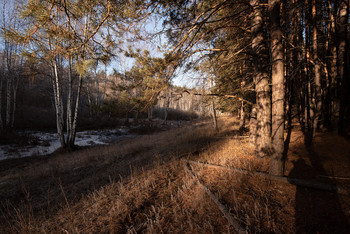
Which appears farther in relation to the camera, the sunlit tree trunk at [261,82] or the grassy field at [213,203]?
Answer: the sunlit tree trunk at [261,82]

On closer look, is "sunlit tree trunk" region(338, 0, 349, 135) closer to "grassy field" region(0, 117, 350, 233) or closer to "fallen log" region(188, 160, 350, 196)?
"grassy field" region(0, 117, 350, 233)

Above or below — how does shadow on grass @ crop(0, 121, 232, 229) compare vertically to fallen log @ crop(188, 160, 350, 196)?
below

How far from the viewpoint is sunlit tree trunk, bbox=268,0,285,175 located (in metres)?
2.75

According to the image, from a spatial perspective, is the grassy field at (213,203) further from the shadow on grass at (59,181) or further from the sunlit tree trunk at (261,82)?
the sunlit tree trunk at (261,82)

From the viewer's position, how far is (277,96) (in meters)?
2.77

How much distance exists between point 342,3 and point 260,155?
575 cm

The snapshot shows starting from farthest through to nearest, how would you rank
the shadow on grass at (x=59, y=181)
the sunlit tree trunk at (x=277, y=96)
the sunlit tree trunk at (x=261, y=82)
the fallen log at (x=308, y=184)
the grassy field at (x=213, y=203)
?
the sunlit tree trunk at (x=261, y=82) < the shadow on grass at (x=59, y=181) < the sunlit tree trunk at (x=277, y=96) < the fallen log at (x=308, y=184) < the grassy field at (x=213, y=203)

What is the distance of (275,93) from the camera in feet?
9.13

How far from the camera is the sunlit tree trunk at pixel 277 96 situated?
2746 millimetres

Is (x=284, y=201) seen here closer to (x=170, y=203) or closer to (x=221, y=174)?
(x=221, y=174)

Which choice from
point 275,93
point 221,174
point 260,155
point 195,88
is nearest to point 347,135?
point 260,155

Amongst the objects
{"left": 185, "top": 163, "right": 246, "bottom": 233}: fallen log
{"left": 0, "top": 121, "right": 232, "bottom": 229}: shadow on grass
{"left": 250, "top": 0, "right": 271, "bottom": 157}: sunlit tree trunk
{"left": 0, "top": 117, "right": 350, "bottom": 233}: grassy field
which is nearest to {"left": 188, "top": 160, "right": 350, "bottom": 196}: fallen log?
{"left": 0, "top": 117, "right": 350, "bottom": 233}: grassy field

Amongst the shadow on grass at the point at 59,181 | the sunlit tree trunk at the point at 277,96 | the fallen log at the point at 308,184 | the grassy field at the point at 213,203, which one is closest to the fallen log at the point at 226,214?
the grassy field at the point at 213,203

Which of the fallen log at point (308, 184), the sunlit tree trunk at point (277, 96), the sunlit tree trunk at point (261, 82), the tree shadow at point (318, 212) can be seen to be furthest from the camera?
the sunlit tree trunk at point (261, 82)
